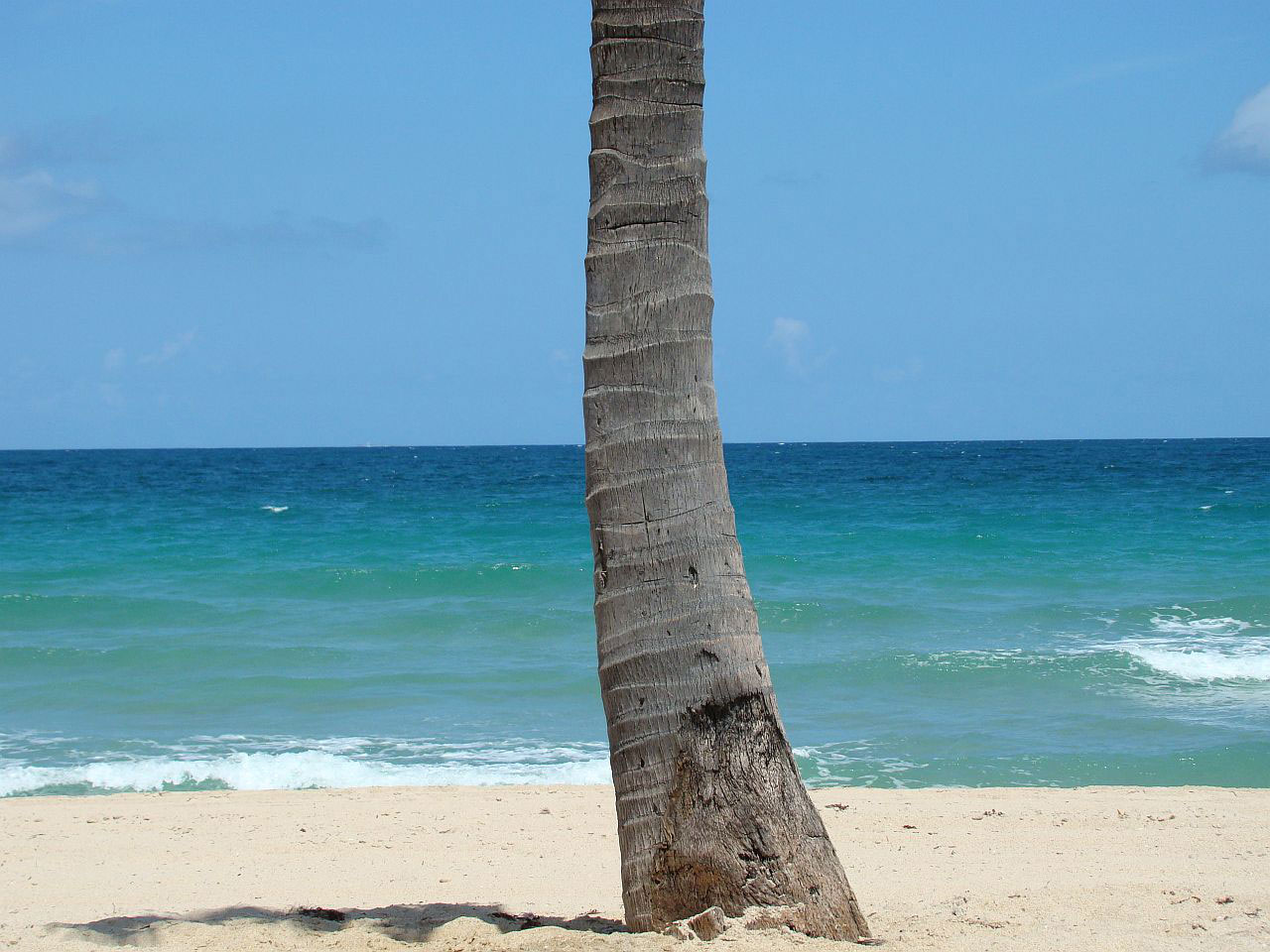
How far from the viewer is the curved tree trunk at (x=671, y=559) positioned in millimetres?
3361

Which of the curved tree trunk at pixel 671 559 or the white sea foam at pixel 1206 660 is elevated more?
the curved tree trunk at pixel 671 559

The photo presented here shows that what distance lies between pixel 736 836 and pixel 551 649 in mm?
9985

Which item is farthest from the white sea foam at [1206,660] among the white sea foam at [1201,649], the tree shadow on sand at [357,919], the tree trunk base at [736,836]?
the tree trunk base at [736,836]

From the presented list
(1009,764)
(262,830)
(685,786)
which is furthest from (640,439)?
Answer: (1009,764)

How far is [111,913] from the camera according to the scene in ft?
16.2

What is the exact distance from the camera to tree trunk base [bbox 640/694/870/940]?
133 inches

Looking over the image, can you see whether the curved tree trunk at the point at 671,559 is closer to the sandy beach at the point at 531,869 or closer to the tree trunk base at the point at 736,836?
the tree trunk base at the point at 736,836

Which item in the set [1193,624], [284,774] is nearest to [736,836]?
[284,774]

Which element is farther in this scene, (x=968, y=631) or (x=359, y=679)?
(x=968, y=631)

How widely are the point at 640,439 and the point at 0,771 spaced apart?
728 centimetres

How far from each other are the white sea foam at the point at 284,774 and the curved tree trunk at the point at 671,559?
5058 mm

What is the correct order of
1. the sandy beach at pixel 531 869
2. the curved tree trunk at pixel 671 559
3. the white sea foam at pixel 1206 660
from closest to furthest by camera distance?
the curved tree trunk at pixel 671 559 < the sandy beach at pixel 531 869 < the white sea foam at pixel 1206 660

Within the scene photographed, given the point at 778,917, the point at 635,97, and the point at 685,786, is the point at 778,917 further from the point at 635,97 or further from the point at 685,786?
the point at 635,97

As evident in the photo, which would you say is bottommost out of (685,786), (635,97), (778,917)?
(778,917)
